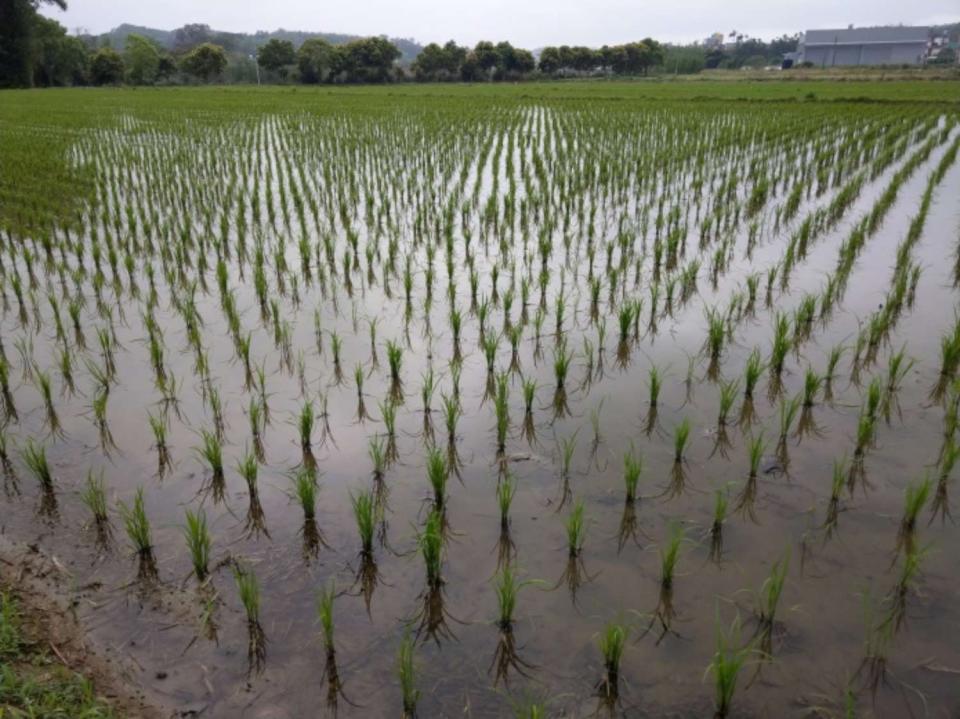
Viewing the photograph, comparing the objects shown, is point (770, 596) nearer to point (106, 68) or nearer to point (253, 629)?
point (253, 629)

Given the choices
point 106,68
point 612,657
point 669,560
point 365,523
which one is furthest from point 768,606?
point 106,68

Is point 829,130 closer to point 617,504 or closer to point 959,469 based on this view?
point 959,469

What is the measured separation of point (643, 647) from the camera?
2.21m

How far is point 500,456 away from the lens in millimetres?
3279

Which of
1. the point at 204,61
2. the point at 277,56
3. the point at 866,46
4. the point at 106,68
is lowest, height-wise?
the point at 106,68

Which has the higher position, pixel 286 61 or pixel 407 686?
pixel 286 61

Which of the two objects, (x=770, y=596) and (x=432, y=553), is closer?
(x=770, y=596)

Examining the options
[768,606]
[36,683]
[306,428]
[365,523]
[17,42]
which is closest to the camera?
[36,683]

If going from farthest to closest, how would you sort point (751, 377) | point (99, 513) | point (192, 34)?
point (192, 34) < point (751, 377) < point (99, 513)

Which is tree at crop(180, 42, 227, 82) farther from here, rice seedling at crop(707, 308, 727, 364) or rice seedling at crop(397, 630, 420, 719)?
rice seedling at crop(397, 630, 420, 719)

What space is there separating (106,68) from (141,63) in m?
2.80

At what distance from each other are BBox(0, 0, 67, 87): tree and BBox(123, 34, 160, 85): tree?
7993mm

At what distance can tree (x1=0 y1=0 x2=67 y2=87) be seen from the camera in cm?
4309

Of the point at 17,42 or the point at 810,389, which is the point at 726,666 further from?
the point at 17,42
